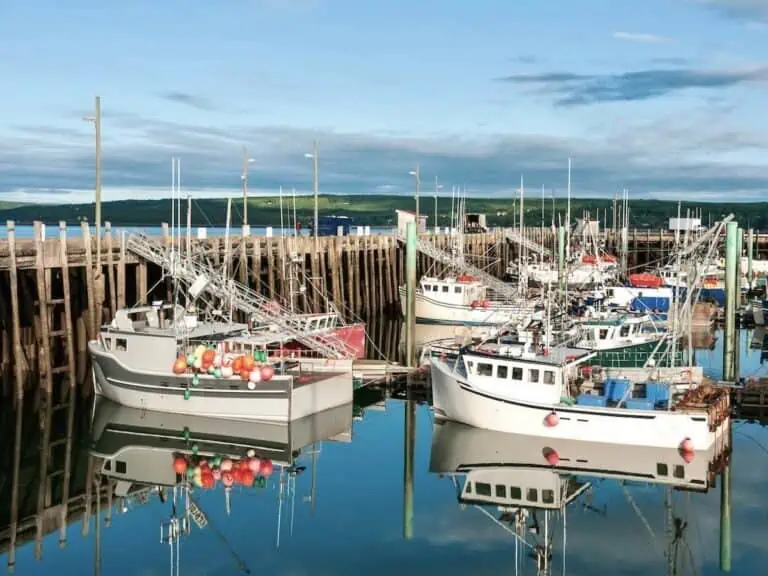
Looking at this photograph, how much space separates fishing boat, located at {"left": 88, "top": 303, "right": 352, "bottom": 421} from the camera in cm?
2833

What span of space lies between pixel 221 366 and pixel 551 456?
9.71 m

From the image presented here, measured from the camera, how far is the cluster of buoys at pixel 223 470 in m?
23.6

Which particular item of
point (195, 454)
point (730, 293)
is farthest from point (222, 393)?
point (730, 293)

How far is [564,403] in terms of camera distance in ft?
87.0

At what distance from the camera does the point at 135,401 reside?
2986 centimetres

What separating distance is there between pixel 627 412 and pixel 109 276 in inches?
743

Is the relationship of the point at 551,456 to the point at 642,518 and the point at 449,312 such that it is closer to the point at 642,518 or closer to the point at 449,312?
the point at 642,518

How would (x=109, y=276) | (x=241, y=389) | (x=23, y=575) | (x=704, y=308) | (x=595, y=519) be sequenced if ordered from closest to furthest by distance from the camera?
(x=23, y=575) < (x=595, y=519) < (x=241, y=389) < (x=109, y=276) < (x=704, y=308)

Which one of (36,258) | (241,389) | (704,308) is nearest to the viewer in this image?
(241,389)

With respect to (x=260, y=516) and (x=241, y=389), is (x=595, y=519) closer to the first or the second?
(x=260, y=516)

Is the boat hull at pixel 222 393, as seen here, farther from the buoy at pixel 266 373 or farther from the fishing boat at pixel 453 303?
the fishing boat at pixel 453 303

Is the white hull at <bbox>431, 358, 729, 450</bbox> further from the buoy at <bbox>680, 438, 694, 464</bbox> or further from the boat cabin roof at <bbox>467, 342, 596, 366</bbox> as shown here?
the boat cabin roof at <bbox>467, 342, 596, 366</bbox>

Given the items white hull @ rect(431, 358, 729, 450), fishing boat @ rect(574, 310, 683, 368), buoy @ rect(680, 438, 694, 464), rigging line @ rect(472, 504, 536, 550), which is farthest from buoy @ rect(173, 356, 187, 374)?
buoy @ rect(680, 438, 694, 464)

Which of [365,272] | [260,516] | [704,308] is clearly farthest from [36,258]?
[704,308]
